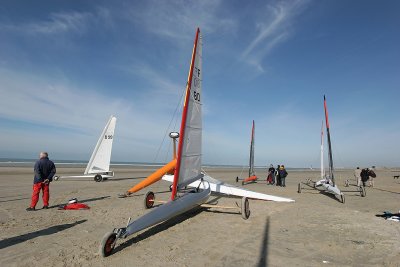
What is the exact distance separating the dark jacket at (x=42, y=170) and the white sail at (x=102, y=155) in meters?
9.50

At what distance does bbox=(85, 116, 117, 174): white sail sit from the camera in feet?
61.2

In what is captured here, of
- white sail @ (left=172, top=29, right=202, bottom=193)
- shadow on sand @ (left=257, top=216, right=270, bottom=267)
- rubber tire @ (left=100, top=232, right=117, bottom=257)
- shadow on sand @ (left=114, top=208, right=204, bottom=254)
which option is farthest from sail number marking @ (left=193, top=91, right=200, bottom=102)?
rubber tire @ (left=100, top=232, right=117, bottom=257)

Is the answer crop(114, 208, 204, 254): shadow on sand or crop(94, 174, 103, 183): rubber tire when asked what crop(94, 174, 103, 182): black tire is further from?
crop(114, 208, 204, 254): shadow on sand

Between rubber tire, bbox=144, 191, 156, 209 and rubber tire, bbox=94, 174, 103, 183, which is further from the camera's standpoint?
rubber tire, bbox=94, 174, 103, 183

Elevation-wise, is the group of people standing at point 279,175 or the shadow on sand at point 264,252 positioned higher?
the group of people standing at point 279,175

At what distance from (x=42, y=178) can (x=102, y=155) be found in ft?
32.4

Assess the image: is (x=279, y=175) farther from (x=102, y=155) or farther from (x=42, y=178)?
→ (x=42, y=178)

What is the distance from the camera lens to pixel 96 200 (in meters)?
11.2

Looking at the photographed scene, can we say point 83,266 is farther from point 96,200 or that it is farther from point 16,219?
point 96,200

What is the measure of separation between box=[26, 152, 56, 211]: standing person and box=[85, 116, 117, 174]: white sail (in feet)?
31.1

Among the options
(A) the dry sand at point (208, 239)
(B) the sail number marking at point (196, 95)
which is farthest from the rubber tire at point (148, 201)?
(B) the sail number marking at point (196, 95)

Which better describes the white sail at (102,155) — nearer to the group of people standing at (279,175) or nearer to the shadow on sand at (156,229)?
the shadow on sand at (156,229)

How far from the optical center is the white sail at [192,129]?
7656 millimetres

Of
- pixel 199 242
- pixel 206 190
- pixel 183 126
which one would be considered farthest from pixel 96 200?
pixel 199 242
